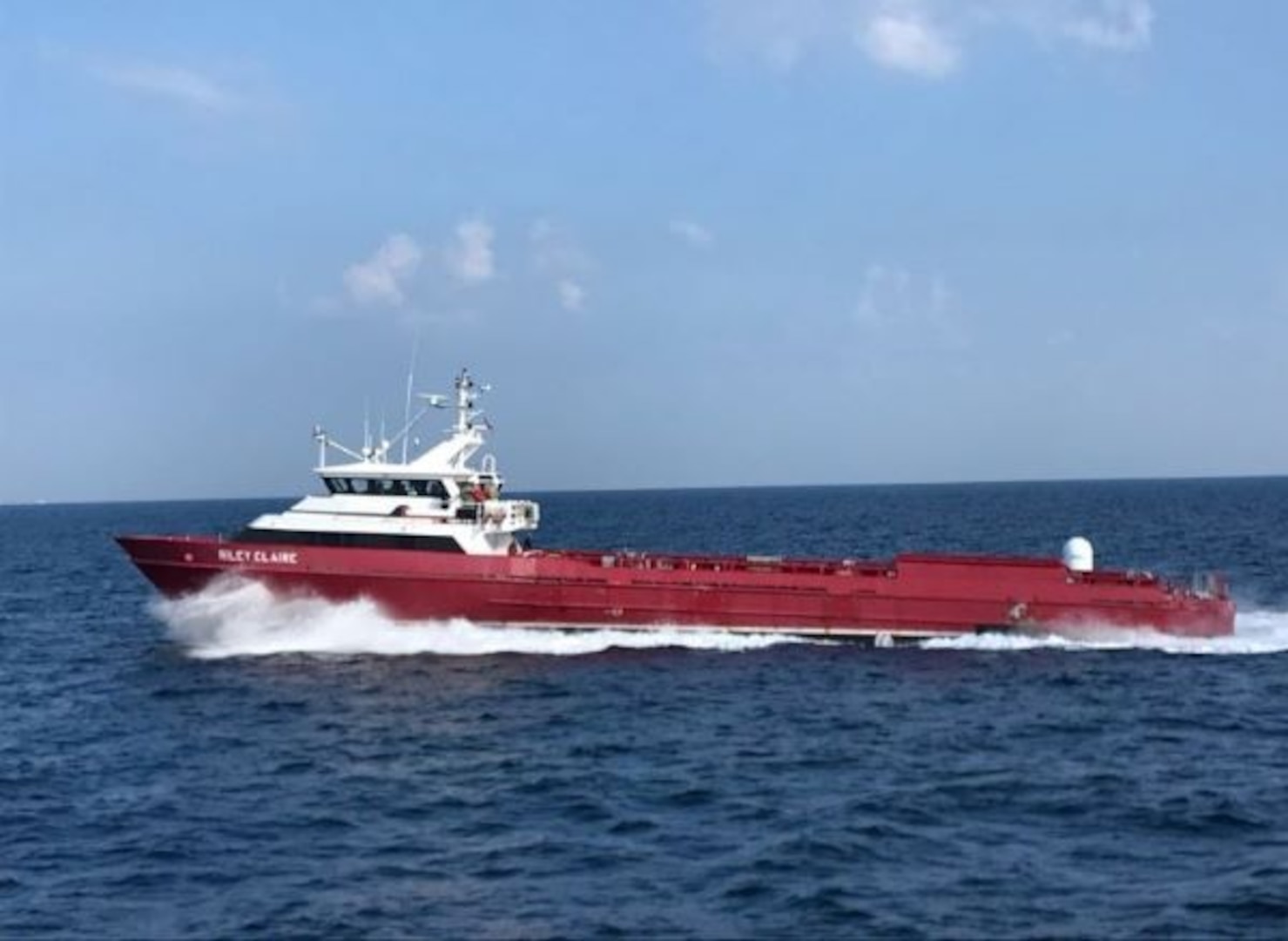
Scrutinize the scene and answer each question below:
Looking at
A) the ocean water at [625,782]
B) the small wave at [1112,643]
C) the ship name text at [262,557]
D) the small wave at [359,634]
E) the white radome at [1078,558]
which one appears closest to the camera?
the ocean water at [625,782]

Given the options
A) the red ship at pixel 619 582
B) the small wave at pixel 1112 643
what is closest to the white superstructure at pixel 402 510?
the red ship at pixel 619 582

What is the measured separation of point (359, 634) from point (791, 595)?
12250mm

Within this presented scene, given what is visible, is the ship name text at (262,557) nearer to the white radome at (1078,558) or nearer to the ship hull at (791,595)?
the ship hull at (791,595)

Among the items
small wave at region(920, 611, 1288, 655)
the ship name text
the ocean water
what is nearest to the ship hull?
the ship name text

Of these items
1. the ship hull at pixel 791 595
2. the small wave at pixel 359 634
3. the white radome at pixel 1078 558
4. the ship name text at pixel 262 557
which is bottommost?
the small wave at pixel 359 634

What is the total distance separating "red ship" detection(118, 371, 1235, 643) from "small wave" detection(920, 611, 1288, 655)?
9.6 inches

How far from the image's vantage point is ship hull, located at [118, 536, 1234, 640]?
36344 millimetres

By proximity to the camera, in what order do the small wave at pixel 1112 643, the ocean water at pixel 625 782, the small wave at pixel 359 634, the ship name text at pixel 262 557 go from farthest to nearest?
the small wave at pixel 1112 643
the ship name text at pixel 262 557
the small wave at pixel 359 634
the ocean water at pixel 625 782

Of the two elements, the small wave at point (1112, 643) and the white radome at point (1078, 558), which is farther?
the white radome at point (1078, 558)

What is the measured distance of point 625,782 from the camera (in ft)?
76.1

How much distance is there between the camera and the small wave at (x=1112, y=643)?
3631cm

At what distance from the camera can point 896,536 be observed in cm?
9762

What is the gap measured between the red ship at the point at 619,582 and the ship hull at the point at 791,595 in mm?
35

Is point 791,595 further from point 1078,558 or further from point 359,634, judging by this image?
point 359,634
